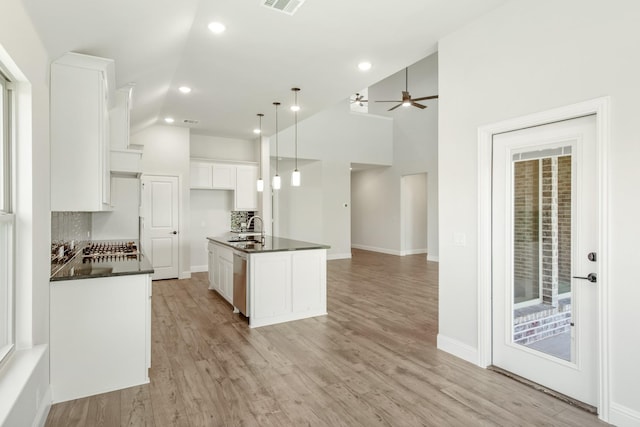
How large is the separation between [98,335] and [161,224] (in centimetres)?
445

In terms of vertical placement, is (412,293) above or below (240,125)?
below

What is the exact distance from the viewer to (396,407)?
2.43 meters

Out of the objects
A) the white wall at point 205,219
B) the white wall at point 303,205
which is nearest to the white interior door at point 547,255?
the white wall at point 205,219

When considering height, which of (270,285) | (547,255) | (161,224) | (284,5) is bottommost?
(270,285)

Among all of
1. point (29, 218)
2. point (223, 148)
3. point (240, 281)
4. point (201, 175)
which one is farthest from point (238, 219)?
point (29, 218)

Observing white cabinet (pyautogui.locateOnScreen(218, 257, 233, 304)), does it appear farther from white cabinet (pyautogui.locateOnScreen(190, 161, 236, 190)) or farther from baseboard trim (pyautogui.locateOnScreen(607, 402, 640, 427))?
baseboard trim (pyautogui.locateOnScreen(607, 402, 640, 427))

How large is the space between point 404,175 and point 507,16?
24.2 feet

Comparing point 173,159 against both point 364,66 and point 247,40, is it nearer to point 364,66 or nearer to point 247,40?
point 247,40

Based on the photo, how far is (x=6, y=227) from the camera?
75.0 inches

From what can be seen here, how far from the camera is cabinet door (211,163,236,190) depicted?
24.4 feet

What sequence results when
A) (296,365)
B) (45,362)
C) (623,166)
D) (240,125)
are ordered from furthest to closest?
(240,125) < (296,365) < (45,362) < (623,166)

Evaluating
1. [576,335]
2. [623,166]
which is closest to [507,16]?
[623,166]

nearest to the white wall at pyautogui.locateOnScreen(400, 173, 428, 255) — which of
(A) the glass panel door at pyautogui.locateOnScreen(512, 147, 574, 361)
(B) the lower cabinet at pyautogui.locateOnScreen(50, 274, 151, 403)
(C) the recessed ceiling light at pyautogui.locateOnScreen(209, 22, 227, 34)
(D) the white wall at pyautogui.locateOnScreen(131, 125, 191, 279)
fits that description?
(D) the white wall at pyautogui.locateOnScreen(131, 125, 191, 279)

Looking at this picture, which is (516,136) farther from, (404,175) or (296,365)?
(404,175)
